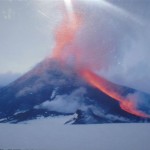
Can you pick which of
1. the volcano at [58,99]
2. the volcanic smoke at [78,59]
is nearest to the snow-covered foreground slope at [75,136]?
the volcano at [58,99]

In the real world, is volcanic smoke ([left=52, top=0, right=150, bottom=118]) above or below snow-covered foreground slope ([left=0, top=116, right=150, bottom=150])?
above

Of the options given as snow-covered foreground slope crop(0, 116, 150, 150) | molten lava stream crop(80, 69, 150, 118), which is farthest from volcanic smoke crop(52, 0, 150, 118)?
snow-covered foreground slope crop(0, 116, 150, 150)

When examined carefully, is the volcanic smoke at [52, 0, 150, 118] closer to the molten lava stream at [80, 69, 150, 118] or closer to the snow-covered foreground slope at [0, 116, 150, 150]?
the molten lava stream at [80, 69, 150, 118]

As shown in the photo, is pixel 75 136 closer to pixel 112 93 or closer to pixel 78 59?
pixel 112 93

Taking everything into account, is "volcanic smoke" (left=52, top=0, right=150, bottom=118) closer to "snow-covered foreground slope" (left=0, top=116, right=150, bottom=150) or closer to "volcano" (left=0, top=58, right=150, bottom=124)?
"volcano" (left=0, top=58, right=150, bottom=124)
